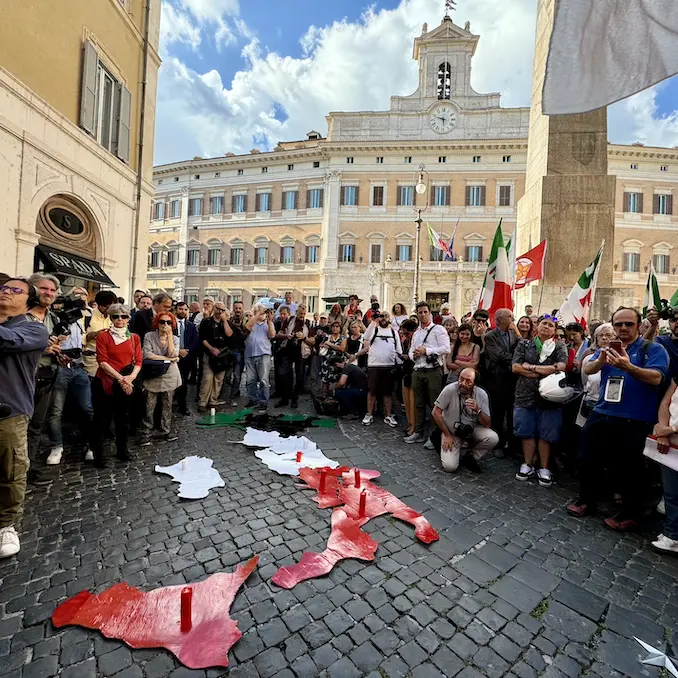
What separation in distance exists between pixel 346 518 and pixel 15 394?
8.45 ft

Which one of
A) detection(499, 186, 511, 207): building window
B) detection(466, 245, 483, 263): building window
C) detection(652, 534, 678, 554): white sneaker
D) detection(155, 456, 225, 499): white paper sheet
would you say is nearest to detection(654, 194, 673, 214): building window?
detection(499, 186, 511, 207): building window

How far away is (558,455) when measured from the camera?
4859 mm

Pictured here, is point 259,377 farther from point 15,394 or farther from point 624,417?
point 624,417

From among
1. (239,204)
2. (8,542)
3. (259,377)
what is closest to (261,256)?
(239,204)

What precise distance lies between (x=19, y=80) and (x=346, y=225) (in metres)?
24.7

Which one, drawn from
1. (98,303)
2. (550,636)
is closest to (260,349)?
(98,303)

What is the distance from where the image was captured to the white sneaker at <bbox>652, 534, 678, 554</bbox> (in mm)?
2957

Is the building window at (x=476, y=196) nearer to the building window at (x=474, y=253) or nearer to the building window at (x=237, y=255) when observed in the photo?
the building window at (x=474, y=253)

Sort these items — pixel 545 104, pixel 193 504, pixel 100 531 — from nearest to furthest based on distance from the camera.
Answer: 1. pixel 545 104
2. pixel 100 531
3. pixel 193 504

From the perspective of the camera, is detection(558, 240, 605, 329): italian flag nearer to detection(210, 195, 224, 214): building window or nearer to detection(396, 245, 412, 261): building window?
detection(396, 245, 412, 261): building window

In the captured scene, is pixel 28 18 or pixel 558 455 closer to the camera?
pixel 558 455

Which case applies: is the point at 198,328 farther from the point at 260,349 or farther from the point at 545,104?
the point at 545,104

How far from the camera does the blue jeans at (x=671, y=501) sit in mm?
2984

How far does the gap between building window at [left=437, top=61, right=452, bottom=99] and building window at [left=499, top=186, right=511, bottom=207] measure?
969 cm
